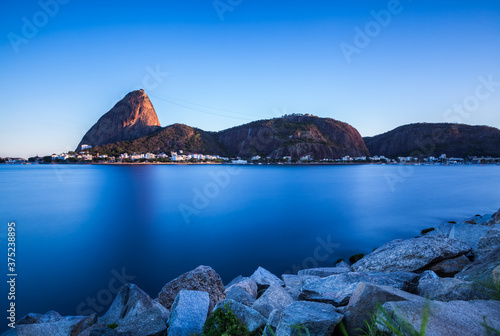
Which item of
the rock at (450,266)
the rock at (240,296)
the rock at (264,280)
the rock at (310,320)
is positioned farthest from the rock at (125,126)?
the rock at (310,320)

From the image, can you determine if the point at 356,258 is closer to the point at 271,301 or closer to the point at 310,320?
the point at 271,301

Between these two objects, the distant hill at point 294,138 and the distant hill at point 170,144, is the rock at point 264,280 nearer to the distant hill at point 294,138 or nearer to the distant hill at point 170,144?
the distant hill at point 294,138

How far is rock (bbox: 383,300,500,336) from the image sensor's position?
7.79ft

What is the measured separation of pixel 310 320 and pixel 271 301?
2359 mm

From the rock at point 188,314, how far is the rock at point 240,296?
125 centimetres

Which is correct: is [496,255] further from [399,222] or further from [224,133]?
[224,133]

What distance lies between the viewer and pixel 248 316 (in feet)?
13.7

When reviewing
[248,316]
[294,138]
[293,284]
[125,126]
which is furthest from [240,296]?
[125,126]

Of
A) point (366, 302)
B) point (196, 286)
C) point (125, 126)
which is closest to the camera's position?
point (366, 302)

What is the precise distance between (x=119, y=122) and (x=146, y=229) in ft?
656

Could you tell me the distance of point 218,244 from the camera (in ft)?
49.2

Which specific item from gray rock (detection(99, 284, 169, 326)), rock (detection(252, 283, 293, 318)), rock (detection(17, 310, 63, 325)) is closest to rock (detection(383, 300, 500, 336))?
rock (detection(252, 283, 293, 318))

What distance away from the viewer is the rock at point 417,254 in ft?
24.2

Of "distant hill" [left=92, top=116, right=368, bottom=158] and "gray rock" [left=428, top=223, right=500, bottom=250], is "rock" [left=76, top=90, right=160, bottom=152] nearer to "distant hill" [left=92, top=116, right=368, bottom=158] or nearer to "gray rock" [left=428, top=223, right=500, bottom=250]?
"distant hill" [left=92, top=116, right=368, bottom=158]
